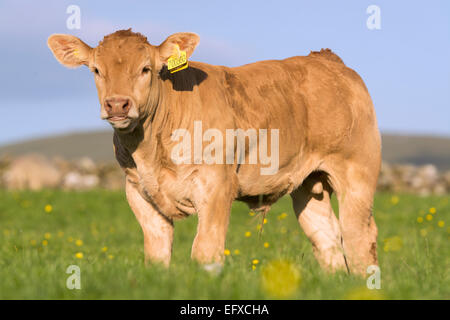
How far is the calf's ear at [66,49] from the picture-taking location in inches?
224

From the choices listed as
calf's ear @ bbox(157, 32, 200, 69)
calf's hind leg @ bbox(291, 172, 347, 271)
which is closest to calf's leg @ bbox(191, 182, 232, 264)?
calf's ear @ bbox(157, 32, 200, 69)

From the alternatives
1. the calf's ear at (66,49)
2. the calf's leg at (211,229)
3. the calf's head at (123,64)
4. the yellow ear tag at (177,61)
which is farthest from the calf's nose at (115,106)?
the calf's leg at (211,229)

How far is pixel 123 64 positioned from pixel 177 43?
63 centimetres

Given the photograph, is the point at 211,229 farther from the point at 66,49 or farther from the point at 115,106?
the point at 66,49

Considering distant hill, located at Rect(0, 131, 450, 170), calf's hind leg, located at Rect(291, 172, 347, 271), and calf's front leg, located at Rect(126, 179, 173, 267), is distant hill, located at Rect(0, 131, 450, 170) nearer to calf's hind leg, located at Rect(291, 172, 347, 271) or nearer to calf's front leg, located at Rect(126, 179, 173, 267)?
calf's hind leg, located at Rect(291, 172, 347, 271)

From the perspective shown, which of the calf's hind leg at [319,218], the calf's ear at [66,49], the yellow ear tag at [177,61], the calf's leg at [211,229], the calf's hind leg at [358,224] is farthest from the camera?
the calf's hind leg at [319,218]

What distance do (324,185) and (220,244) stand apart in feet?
7.43

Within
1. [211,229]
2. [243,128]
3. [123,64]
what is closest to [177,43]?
[123,64]

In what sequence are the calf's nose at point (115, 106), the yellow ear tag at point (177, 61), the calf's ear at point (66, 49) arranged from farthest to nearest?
the calf's ear at point (66, 49) < the yellow ear tag at point (177, 61) < the calf's nose at point (115, 106)

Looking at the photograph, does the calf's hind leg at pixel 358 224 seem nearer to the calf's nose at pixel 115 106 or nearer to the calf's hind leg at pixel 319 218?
the calf's hind leg at pixel 319 218

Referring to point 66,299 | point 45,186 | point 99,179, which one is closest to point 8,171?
point 45,186

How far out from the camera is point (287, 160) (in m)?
6.18

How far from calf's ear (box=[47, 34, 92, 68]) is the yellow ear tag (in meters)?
0.82
